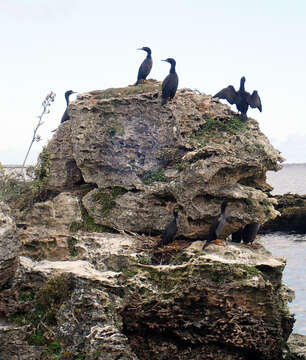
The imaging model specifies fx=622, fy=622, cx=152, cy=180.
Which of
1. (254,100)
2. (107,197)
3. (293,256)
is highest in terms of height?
(254,100)

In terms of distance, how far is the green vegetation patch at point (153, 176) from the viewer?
14262mm

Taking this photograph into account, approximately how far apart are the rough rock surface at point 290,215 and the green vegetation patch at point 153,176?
22.8 meters

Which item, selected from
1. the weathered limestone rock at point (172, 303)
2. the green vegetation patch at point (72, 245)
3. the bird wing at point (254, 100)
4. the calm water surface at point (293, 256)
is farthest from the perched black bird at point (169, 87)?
the calm water surface at point (293, 256)

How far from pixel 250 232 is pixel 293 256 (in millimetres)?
22661

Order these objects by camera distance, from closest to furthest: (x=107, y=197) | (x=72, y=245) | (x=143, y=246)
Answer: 1. (x=143, y=246)
2. (x=72, y=245)
3. (x=107, y=197)

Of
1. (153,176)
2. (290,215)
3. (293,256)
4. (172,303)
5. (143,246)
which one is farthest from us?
(290,215)

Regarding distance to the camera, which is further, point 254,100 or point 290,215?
point 290,215

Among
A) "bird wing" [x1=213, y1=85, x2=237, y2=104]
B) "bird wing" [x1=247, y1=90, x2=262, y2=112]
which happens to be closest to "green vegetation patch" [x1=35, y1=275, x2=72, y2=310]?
"bird wing" [x1=213, y1=85, x2=237, y2=104]

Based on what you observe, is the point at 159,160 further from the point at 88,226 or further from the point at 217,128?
the point at 88,226

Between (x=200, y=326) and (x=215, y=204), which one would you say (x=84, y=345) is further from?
(x=215, y=204)

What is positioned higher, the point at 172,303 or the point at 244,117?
the point at 244,117

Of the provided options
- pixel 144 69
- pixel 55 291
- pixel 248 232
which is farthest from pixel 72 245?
pixel 144 69

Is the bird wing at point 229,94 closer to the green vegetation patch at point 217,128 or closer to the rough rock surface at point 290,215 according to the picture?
the green vegetation patch at point 217,128

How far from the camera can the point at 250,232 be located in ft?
45.8
